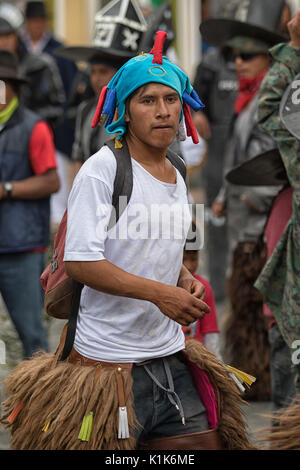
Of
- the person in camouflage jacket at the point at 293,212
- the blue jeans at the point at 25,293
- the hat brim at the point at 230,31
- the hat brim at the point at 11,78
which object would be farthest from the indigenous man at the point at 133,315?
the hat brim at the point at 11,78

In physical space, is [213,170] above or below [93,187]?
below

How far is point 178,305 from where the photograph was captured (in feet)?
10.9

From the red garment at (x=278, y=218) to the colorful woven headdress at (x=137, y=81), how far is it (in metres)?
1.39

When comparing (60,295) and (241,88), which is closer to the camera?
(60,295)

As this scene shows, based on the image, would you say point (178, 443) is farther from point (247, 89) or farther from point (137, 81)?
point (247, 89)

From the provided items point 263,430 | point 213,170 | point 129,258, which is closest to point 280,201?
point 263,430

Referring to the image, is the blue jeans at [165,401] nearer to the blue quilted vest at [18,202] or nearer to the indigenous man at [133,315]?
the indigenous man at [133,315]

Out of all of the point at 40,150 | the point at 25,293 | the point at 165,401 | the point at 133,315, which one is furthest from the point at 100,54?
the point at 165,401

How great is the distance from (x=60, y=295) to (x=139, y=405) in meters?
0.47

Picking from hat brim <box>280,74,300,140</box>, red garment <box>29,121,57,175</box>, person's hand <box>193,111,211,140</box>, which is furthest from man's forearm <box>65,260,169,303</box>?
person's hand <box>193,111,211,140</box>

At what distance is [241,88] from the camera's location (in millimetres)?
6414

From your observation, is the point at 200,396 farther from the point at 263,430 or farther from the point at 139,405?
the point at 263,430

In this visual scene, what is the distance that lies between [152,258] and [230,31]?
2994 mm

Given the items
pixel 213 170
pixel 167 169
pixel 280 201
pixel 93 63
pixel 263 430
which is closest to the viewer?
pixel 167 169
